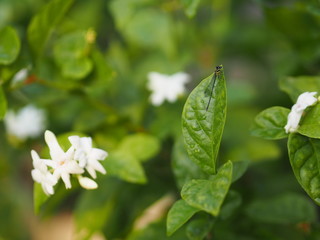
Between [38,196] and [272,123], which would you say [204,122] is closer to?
[272,123]

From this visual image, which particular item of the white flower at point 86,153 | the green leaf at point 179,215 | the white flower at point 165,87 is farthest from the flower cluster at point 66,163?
the white flower at point 165,87

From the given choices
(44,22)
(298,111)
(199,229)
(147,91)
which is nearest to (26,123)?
(147,91)

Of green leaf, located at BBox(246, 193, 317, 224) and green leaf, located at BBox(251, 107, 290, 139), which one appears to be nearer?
green leaf, located at BBox(251, 107, 290, 139)

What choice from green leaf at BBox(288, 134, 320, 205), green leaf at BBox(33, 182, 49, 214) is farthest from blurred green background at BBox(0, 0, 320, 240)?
green leaf at BBox(288, 134, 320, 205)

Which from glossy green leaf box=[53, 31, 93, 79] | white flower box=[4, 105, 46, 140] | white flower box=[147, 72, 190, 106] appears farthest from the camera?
white flower box=[4, 105, 46, 140]

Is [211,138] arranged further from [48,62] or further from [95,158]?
[48,62]

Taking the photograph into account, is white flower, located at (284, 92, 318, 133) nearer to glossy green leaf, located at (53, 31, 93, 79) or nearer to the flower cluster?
the flower cluster
